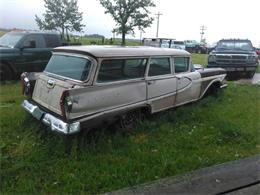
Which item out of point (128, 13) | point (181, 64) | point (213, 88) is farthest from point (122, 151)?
point (128, 13)

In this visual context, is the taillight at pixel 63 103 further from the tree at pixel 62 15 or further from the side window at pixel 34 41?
the tree at pixel 62 15

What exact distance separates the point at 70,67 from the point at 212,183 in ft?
Answer: 8.70

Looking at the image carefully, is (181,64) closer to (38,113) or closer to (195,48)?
(38,113)

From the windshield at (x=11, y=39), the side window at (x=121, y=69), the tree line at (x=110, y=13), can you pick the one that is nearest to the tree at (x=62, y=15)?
the tree line at (x=110, y=13)

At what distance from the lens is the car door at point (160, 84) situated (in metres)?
5.18

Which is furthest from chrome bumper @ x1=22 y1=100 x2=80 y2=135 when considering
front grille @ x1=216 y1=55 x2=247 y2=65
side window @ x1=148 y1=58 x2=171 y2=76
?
front grille @ x1=216 y1=55 x2=247 y2=65

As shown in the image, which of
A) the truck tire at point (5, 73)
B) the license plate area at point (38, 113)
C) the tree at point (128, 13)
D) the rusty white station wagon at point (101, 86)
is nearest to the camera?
the rusty white station wagon at point (101, 86)

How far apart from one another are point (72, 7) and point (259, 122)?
2846 cm

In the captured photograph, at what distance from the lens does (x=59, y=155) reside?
13.4 ft

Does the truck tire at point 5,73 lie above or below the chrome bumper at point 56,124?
below

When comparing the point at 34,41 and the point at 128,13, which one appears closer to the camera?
the point at 34,41

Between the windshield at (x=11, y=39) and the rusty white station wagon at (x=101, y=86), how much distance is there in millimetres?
4744

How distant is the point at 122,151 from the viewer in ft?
14.1

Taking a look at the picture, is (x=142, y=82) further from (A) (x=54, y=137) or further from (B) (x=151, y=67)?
(A) (x=54, y=137)
